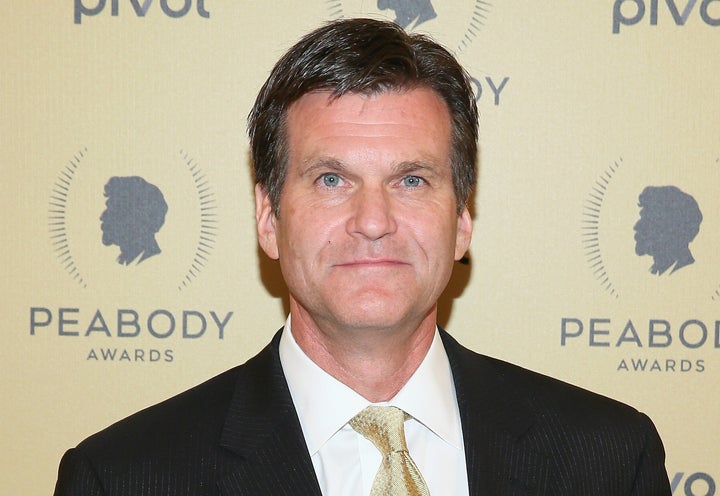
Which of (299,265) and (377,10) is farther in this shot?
(377,10)

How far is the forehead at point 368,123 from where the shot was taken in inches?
71.9

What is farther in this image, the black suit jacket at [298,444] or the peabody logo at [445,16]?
the peabody logo at [445,16]

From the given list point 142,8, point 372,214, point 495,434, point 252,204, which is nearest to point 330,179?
point 372,214

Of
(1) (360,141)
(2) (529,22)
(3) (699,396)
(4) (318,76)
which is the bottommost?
(3) (699,396)

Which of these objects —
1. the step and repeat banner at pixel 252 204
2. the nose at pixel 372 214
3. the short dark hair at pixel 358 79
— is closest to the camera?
the nose at pixel 372 214

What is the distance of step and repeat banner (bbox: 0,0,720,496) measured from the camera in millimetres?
2535

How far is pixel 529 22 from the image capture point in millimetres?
2553

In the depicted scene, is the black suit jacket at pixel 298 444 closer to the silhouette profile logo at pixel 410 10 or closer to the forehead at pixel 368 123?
the forehead at pixel 368 123

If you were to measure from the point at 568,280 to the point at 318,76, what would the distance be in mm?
1069

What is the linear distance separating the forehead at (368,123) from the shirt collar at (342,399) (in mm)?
439

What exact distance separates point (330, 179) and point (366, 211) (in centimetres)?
12

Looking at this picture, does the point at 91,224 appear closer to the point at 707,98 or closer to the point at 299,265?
the point at 299,265

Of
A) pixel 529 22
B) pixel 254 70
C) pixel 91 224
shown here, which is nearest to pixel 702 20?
pixel 529 22

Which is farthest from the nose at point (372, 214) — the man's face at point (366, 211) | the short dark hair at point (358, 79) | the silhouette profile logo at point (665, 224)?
the silhouette profile logo at point (665, 224)
